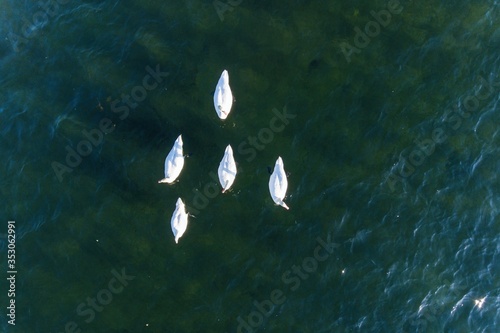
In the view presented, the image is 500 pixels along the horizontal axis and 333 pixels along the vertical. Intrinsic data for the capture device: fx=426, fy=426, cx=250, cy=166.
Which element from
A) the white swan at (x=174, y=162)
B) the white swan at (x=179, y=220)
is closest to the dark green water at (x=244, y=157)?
the white swan at (x=179, y=220)

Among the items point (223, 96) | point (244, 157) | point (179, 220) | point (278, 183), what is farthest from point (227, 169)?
point (223, 96)

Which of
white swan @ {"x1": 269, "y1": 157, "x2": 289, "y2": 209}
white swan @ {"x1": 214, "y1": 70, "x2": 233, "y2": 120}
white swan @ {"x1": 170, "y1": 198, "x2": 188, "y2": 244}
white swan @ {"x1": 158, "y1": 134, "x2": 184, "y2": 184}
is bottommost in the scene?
white swan @ {"x1": 170, "y1": 198, "x2": 188, "y2": 244}

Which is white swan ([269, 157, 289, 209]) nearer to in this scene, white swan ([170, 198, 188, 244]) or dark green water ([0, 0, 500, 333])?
dark green water ([0, 0, 500, 333])

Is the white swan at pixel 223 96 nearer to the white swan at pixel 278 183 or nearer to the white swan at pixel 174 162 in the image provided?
the white swan at pixel 174 162

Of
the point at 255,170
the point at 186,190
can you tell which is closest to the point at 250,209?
the point at 255,170

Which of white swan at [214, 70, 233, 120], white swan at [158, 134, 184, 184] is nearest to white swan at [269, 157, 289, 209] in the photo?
white swan at [214, 70, 233, 120]

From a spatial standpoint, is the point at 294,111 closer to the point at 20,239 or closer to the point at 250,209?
the point at 250,209
